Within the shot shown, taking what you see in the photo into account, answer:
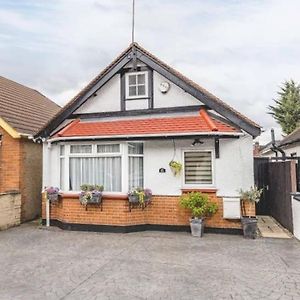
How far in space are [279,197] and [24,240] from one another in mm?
8477

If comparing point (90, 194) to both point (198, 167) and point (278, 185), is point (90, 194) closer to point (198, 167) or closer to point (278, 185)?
point (198, 167)

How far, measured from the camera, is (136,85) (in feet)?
37.8

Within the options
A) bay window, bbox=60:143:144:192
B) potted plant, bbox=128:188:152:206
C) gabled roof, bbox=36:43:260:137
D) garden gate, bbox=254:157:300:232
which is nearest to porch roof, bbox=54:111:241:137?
gabled roof, bbox=36:43:260:137

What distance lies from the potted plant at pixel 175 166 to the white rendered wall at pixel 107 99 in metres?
2.78

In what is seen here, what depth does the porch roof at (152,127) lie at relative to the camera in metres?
10.0

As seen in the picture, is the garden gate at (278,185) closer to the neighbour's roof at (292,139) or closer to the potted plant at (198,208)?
the potted plant at (198,208)

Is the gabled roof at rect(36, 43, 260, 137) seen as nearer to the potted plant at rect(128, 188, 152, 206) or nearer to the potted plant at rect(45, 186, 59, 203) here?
the potted plant at rect(45, 186, 59, 203)

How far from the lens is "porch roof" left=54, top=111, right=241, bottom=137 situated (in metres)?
10.0

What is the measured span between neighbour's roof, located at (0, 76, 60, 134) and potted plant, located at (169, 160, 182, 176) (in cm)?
598

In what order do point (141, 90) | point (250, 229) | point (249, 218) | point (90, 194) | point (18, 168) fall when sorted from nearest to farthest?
point (250, 229), point (249, 218), point (90, 194), point (141, 90), point (18, 168)

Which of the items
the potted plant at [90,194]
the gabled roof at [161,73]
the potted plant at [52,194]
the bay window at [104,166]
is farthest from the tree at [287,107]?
the potted plant at [52,194]

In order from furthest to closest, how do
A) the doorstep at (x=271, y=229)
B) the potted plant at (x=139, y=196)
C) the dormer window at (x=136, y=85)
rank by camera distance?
the dormer window at (x=136, y=85), the potted plant at (x=139, y=196), the doorstep at (x=271, y=229)

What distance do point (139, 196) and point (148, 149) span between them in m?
1.63

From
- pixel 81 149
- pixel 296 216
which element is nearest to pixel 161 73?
pixel 81 149
